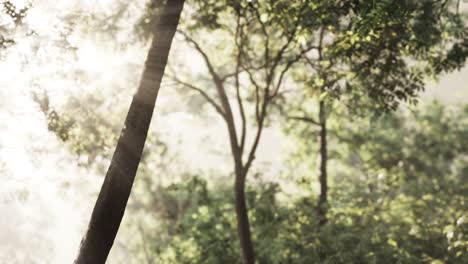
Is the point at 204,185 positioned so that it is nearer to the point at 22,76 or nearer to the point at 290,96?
the point at 290,96

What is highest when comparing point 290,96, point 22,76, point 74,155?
point 290,96

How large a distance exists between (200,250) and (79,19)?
1080 centimetres

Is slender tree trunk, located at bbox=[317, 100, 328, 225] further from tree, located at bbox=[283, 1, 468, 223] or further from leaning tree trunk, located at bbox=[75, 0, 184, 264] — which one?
leaning tree trunk, located at bbox=[75, 0, 184, 264]

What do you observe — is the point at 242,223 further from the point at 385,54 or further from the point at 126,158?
the point at 126,158

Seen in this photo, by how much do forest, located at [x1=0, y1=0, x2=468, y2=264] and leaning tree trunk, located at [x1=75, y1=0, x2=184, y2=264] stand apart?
0.02 m

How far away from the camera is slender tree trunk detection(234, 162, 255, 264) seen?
43.3 ft

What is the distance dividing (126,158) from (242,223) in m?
7.44

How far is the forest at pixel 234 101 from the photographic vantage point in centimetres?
818

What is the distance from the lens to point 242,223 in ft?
44.0

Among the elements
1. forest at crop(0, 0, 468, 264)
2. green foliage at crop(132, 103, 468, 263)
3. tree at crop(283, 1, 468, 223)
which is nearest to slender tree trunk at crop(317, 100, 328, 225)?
forest at crop(0, 0, 468, 264)

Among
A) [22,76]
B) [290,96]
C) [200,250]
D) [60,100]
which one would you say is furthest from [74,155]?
[290,96]

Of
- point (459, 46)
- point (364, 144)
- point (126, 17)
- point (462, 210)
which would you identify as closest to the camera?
point (459, 46)

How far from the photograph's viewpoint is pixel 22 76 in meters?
9.80

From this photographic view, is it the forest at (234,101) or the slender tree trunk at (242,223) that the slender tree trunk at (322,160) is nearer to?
the forest at (234,101)
